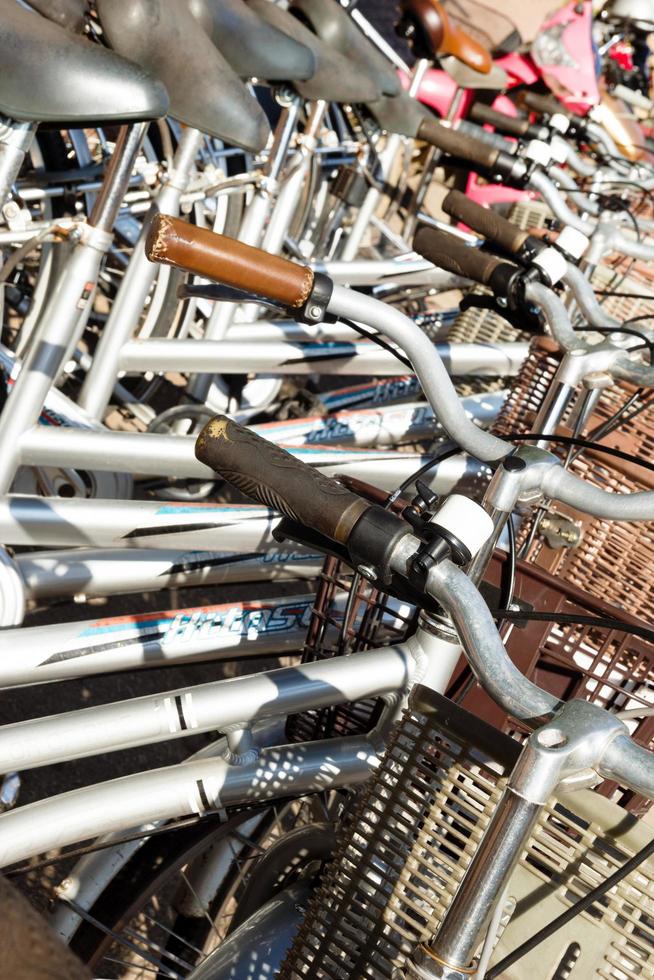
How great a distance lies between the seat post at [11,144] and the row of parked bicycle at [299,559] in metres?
0.01

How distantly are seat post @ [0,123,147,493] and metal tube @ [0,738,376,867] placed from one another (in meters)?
0.86

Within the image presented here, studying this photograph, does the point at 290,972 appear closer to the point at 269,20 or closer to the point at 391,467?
the point at 391,467

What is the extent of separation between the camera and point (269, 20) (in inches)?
124

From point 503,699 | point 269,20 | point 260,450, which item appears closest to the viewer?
point 503,699

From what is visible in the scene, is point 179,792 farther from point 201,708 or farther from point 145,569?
point 145,569

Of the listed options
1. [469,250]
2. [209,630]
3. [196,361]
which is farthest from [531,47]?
[209,630]

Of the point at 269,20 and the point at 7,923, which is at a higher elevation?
the point at 269,20

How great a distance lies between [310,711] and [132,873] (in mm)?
344

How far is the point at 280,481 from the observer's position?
1.26 m

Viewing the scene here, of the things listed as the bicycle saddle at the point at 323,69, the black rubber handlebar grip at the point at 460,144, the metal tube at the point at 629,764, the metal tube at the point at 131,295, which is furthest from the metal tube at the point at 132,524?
the bicycle saddle at the point at 323,69

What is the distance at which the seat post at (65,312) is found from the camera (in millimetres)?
2062

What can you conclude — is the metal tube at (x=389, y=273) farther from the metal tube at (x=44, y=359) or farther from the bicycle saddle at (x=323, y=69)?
the metal tube at (x=44, y=359)

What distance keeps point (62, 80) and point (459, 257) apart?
29.9 inches

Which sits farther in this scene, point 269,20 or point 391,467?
point 269,20
